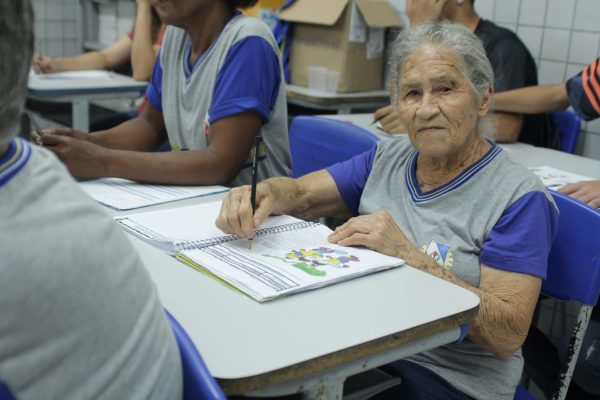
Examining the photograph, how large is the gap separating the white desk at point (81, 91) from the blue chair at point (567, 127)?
203cm

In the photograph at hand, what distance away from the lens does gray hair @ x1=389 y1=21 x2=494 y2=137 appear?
155 cm

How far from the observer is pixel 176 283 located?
1110 millimetres

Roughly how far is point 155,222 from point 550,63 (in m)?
2.31

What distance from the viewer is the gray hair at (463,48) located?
1.55 metres

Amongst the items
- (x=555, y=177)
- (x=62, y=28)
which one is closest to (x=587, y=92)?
(x=555, y=177)

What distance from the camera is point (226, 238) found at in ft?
4.32

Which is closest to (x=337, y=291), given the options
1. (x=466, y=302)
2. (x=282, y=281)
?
(x=282, y=281)

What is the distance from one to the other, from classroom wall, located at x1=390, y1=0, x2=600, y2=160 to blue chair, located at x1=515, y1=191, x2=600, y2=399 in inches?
64.5

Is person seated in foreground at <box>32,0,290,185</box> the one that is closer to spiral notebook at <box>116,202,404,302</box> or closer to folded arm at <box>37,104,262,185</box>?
folded arm at <box>37,104,262,185</box>

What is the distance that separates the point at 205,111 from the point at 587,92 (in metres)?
1.38

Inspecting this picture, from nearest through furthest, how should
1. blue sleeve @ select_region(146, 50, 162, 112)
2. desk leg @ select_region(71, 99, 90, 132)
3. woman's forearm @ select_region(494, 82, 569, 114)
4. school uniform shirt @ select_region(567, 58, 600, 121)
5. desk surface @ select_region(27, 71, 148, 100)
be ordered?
blue sleeve @ select_region(146, 50, 162, 112)
school uniform shirt @ select_region(567, 58, 600, 121)
woman's forearm @ select_region(494, 82, 569, 114)
desk surface @ select_region(27, 71, 148, 100)
desk leg @ select_region(71, 99, 90, 132)

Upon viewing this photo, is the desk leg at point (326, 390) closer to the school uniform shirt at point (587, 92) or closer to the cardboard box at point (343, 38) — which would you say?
the school uniform shirt at point (587, 92)

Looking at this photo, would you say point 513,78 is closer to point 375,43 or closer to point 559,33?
point 559,33

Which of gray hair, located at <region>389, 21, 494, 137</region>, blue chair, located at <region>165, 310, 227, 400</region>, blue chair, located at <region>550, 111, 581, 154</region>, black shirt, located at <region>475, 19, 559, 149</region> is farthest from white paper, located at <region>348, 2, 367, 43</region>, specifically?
blue chair, located at <region>165, 310, 227, 400</region>
